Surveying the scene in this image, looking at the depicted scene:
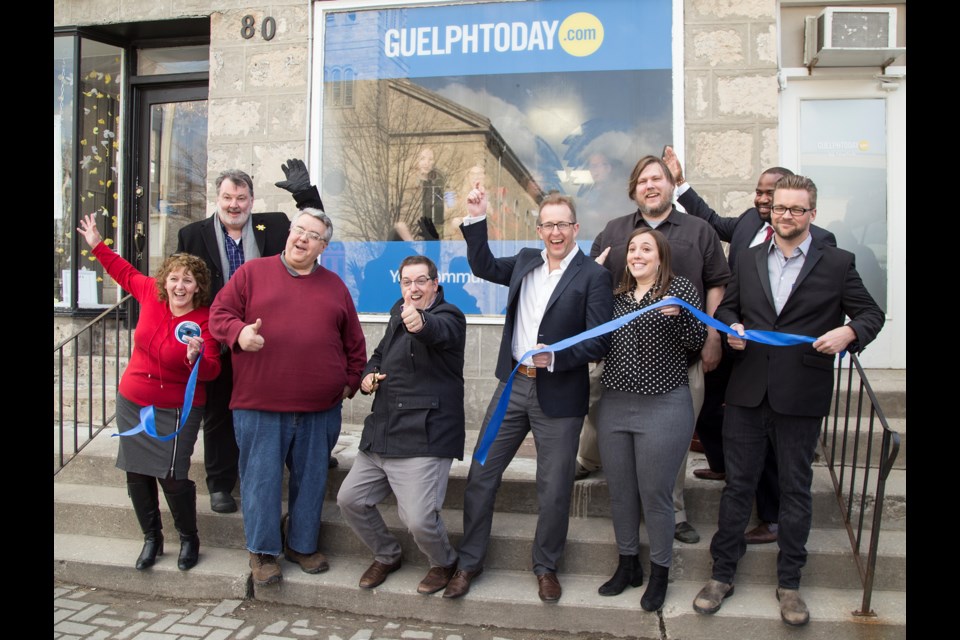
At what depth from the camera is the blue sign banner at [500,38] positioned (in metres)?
5.66

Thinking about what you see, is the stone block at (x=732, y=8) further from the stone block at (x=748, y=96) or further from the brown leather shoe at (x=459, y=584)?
the brown leather shoe at (x=459, y=584)

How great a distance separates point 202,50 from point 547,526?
19.2 ft

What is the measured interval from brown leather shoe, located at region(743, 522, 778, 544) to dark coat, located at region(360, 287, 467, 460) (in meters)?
1.66

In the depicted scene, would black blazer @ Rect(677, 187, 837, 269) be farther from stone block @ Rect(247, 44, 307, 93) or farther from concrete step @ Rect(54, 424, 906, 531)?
stone block @ Rect(247, 44, 307, 93)

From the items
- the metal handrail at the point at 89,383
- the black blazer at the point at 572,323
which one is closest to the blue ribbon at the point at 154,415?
the metal handrail at the point at 89,383

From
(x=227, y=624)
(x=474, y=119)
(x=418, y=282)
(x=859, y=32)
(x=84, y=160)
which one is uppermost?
(x=859, y=32)

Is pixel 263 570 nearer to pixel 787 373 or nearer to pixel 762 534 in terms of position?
pixel 762 534

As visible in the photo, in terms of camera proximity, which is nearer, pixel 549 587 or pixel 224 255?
pixel 549 587

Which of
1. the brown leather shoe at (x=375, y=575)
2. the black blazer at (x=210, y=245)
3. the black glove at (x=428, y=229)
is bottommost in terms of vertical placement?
the brown leather shoe at (x=375, y=575)

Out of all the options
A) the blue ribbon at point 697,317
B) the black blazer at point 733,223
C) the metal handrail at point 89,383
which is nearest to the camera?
the blue ribbon at point 697,317

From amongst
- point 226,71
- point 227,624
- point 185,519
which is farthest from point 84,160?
point 227,624

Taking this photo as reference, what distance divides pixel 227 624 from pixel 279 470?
2.67ft

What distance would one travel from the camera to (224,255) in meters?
4.37

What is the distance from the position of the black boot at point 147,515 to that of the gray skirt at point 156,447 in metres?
0.10
